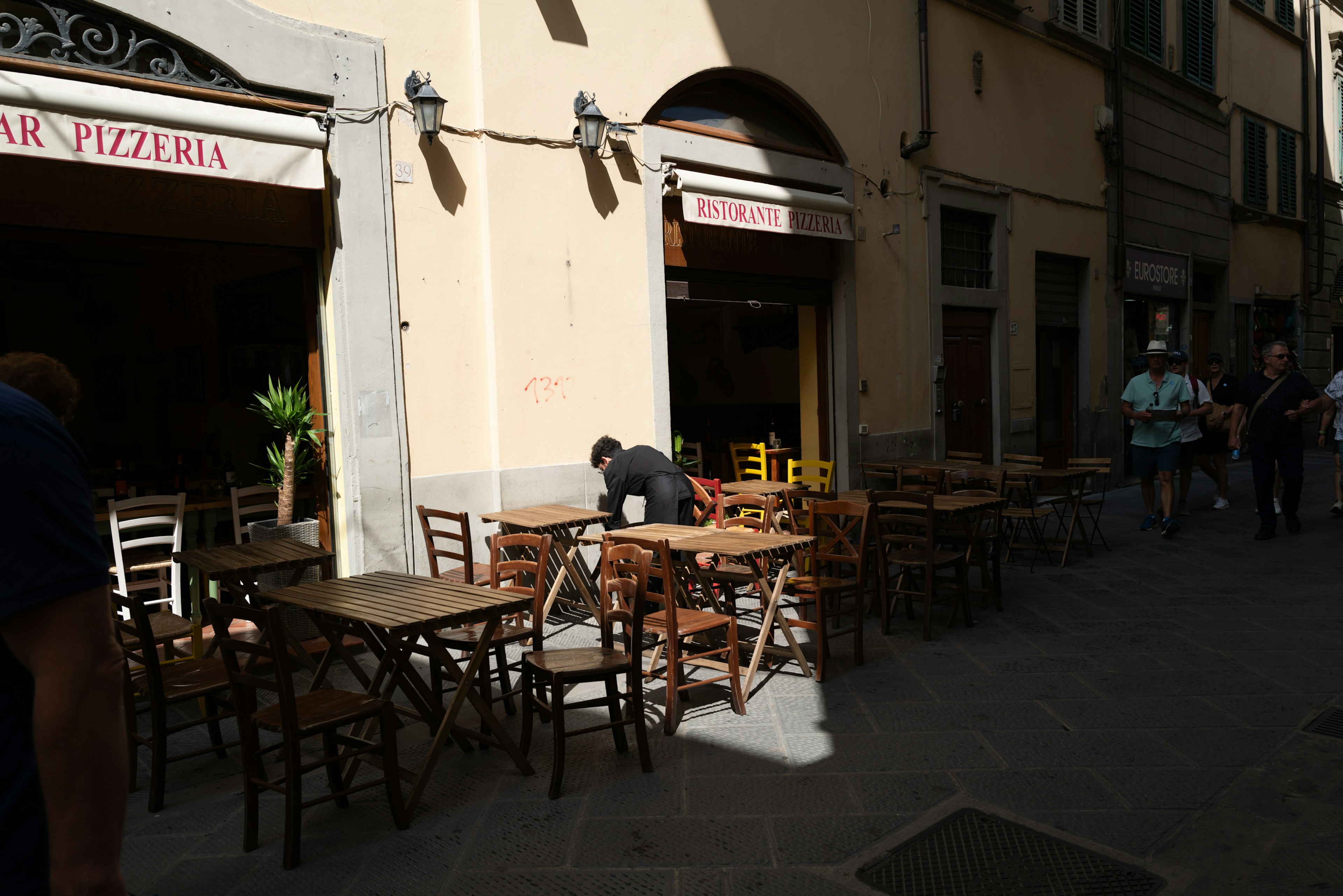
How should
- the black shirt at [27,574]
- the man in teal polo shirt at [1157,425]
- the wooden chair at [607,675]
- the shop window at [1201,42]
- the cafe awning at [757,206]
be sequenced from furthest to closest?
the shop window at [1201,42], the man in teal polo shirt at [1157,425], the cafe awning at [757,206], the wooden chair at [607,675], the black shirt at [27,574]

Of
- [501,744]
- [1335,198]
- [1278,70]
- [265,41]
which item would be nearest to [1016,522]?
[501,744]

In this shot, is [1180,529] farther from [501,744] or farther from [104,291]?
[104,291]

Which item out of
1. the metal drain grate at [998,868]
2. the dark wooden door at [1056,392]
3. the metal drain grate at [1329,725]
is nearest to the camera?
the metal drain grate at [998,868]

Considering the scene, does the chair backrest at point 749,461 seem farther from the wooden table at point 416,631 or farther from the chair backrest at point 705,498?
the wooden table at point 416,631

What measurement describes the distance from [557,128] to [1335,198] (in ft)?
58.2

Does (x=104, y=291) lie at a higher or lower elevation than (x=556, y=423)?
higher

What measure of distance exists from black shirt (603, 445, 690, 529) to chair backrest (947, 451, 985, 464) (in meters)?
3.58

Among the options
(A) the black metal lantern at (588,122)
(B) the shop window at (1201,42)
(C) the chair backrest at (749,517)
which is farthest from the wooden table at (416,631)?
(B) the shop window at (1201,42)

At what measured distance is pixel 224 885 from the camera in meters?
2.95

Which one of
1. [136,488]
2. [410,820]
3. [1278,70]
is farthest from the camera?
[1278,70]

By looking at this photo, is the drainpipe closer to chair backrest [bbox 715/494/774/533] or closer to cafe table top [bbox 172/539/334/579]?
chair backrest [bbox 715/494/774/533]

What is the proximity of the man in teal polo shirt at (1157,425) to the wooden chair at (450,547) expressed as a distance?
6.36 m

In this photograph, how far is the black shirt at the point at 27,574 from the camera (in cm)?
130

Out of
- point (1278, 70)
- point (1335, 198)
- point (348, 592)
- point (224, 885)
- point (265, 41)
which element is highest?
point (1278, 70)
